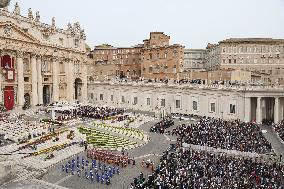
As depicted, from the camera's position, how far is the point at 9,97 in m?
51.2

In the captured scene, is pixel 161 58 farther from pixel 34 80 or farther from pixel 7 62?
pixel 7 62

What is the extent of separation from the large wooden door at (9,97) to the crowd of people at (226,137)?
29819 mm

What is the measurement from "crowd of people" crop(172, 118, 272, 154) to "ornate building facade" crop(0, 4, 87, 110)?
3028 cm

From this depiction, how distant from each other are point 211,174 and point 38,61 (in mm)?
44170

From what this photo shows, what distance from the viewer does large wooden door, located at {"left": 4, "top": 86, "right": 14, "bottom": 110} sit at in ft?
167

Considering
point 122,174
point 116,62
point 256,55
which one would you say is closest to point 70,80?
point 116,62

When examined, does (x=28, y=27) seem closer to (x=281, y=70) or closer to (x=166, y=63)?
(x=166, y=63)

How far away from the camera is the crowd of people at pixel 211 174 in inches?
832

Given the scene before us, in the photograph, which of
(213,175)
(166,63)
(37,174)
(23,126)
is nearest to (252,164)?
(213,175)

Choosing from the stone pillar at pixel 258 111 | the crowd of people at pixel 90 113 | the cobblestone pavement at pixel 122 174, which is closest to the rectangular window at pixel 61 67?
the crowd of people at pixel 90 113

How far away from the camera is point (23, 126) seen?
123ft

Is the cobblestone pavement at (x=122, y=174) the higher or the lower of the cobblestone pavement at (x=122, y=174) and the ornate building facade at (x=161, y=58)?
the lower

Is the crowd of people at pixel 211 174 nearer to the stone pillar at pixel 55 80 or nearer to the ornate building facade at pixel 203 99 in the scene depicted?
the ornate building facade at pixel 203 99

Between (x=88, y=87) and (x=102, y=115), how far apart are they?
88.4 feet
